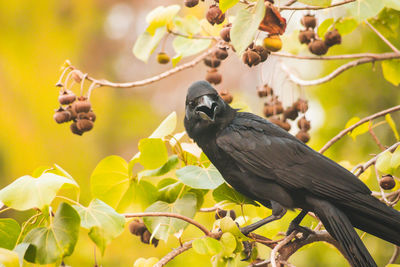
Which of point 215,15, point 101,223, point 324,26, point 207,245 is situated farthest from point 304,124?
point 101,223

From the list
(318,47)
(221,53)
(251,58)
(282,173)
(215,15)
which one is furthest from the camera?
(318,47)

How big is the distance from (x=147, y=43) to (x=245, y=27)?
3.82 ft

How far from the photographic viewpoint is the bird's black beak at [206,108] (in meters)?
2.31

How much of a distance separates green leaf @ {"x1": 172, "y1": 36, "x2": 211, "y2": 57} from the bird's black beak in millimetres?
427

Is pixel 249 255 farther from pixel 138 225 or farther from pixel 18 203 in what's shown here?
pixel 18 203

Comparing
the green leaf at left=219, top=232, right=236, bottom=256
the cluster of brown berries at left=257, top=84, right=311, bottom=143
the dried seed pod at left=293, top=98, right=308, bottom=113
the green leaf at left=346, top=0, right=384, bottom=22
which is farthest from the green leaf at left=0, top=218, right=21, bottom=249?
the dried seed pod at left=293, top=98, right=308, bottom=113

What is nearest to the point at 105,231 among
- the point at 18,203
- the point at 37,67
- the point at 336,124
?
the point at 18,203

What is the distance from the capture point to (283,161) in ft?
7.57

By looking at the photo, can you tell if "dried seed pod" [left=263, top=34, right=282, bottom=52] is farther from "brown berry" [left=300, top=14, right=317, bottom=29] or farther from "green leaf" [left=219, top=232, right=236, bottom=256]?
"green leaf" [left=219, top=232, right=236, bottom=256]

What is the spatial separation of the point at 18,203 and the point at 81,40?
6.50 meters

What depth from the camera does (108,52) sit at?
8516 millimetres

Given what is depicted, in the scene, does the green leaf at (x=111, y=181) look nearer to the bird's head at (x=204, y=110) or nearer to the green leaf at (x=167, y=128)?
the green leaf at (x=167, y=128)

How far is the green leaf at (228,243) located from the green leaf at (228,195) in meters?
0.41

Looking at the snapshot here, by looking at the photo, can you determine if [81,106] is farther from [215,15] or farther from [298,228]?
[298,228]
